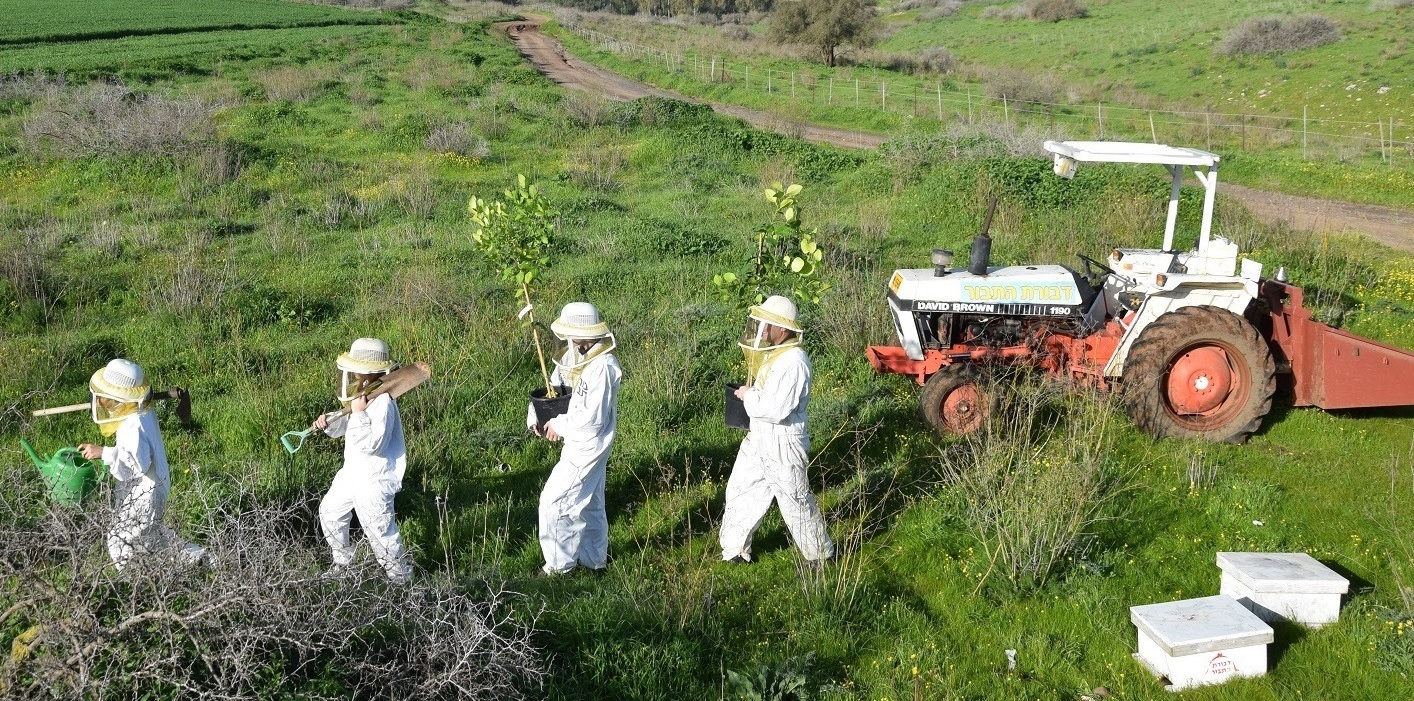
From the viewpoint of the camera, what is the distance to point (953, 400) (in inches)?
328

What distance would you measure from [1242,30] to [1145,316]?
3691cm

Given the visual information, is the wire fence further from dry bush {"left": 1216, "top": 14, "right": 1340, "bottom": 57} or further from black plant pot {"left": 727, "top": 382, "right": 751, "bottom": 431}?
black plant pot {"left": 727, "top": 382, "right": 751, "bottom": 431}

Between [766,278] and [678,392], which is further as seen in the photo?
[678,392]

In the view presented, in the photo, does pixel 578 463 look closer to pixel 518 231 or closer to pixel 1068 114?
pixel 518 231

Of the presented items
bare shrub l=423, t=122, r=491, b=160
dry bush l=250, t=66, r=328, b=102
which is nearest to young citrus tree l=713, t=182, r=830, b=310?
bare shrub l=423, t=122, r=491, b=160

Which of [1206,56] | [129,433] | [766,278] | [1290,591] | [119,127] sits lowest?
[1290,591]

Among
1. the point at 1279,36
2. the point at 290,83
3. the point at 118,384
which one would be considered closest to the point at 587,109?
the point at 290,83

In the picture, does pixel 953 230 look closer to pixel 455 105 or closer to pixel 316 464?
pixel 316 464

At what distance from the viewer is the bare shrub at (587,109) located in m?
22.6

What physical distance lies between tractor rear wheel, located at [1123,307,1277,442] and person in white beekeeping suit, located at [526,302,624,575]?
15.4ft

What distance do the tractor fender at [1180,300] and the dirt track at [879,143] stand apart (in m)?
Result: 7.29

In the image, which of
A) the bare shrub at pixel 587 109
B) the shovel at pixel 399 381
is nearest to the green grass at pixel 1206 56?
the bare shrub at pixel 587 109

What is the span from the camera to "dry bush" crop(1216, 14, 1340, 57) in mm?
36781

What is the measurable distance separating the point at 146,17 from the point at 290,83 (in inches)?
1125
